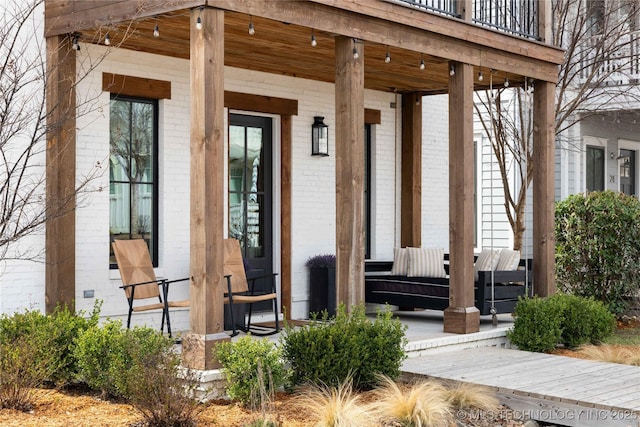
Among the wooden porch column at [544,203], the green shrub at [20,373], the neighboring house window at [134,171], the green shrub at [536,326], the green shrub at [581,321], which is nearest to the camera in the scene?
the green shrub at [20,373]

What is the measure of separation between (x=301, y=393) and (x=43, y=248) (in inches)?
106

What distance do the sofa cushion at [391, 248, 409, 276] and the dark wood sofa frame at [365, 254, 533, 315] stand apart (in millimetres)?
300

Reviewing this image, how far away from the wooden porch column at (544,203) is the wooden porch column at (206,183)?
15.1 feet

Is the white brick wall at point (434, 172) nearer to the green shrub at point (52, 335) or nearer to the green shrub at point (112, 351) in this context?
the green shrub at point (52, 335)

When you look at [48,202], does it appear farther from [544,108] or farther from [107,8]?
[544,108]

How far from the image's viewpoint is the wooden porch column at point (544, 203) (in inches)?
392

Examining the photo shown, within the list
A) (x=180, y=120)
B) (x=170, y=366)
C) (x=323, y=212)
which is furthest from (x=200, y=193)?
(x=323, y=212)

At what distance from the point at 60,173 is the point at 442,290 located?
4046mm

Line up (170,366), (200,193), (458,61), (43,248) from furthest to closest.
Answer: (458,61) → (43,248) → (200,193) → (170,366)

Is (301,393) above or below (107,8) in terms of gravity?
below

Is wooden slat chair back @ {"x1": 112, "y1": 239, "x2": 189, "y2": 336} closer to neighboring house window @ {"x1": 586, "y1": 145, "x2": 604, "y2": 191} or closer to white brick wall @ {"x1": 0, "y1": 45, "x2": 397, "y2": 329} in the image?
white brick wall @ {"x1": 0, "y1": 45, "x2": 397, "y2": 329}

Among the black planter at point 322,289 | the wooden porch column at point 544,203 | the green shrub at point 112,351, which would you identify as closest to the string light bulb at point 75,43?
the green shrub at point 112,351

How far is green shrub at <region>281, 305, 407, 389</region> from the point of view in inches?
267

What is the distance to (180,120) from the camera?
9094 millimetres
